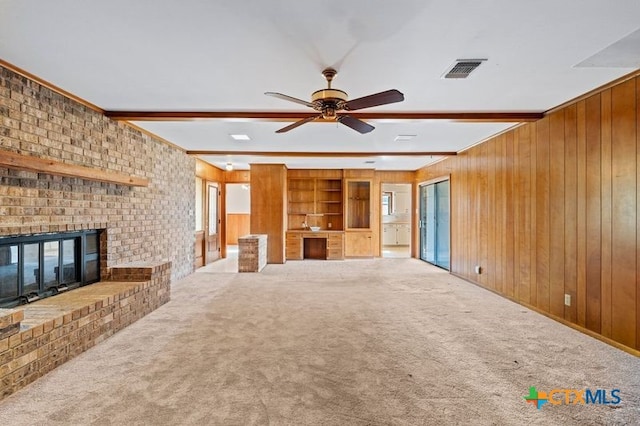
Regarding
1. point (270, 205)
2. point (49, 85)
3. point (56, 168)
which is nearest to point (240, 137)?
point (49, 85)

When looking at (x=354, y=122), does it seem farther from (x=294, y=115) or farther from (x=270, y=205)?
(x=270, y=205)

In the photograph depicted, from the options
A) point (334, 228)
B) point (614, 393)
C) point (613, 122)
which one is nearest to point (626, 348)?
point (614, 393)

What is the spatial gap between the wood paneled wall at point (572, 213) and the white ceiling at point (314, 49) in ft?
1.45

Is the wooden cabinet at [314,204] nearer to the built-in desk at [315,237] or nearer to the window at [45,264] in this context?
the built-in desk at [315,237]

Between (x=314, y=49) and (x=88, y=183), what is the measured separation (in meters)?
3.14

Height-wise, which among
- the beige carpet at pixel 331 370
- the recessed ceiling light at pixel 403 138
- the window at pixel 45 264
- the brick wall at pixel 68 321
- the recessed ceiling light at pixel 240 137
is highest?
the recessed ceiling light at pixel 403 138

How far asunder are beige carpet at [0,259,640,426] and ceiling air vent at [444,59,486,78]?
256cm

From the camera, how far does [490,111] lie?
4.10 m

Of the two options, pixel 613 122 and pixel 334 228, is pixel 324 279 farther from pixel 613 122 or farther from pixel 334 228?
pixel 613 122

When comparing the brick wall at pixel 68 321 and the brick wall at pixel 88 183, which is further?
the brick wall at pixel 88 183

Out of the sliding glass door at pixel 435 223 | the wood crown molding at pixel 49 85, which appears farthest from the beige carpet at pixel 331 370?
the sliding glass door at pixel 435 223

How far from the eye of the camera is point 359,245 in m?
9.12

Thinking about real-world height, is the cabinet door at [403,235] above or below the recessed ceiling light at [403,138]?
below

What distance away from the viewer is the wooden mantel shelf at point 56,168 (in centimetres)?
268
